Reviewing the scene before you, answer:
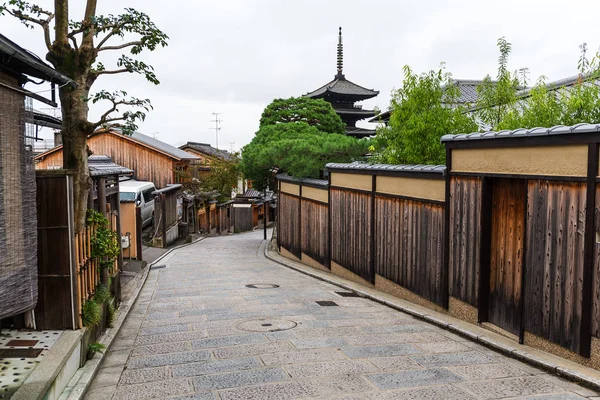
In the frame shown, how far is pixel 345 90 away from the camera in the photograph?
48438mm

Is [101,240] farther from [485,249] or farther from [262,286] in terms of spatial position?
[485,249]

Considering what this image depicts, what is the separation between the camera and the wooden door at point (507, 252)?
8172 mm

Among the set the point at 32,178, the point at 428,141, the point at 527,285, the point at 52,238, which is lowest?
the point at 527,285

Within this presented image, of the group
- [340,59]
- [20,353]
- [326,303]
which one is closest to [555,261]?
[326,303]

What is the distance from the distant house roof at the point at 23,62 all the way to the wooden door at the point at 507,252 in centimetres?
674

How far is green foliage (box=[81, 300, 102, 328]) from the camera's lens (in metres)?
7.65

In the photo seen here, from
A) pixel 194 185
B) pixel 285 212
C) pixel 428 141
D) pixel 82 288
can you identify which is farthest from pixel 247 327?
pixel 194 185

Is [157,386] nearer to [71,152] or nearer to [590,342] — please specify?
[71,152]

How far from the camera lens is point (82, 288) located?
788 cm

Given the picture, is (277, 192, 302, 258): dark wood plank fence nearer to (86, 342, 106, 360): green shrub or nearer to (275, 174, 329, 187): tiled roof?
(275, 174, 329, 187): tiled roof

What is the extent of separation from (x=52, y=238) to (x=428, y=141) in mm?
10460

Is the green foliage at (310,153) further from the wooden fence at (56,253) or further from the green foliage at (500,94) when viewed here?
the wooden fence at (56,253)

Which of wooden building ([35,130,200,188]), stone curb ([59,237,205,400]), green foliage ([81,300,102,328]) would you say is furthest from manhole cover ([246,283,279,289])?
wooden building ([35,130,200,188])

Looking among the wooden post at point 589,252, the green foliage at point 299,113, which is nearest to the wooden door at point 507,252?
the wooden post at point 589,252
